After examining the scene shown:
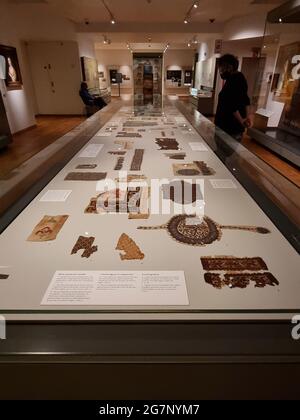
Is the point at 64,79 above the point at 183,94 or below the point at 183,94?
above

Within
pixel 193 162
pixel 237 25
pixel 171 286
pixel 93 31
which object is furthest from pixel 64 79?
Result: pixel 171 286

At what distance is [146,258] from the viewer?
3.67ft

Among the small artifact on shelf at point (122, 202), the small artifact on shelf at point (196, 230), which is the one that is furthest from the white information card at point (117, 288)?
the small artifact on shelf at point (122, 202)

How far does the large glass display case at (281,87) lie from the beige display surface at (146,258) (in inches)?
166

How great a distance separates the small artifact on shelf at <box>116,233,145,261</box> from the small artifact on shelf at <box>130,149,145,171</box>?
0.97 m

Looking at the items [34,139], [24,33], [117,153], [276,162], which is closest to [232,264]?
[117,153]

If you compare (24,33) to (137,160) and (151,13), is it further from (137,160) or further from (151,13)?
(137,160)

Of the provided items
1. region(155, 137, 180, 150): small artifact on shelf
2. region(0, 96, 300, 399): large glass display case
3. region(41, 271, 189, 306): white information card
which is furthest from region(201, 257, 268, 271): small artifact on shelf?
region(155, 137, 180, 150): small artifact on shelf

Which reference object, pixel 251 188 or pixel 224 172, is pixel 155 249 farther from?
pixel 224 172

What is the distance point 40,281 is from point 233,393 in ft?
2.37

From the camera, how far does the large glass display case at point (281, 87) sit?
547 cm

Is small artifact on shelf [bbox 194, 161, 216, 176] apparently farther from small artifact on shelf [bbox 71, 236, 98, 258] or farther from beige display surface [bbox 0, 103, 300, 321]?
small artifact on shelf [bbox 71, 236, 98, 258]

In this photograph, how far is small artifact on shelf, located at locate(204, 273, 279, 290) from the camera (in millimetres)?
973
